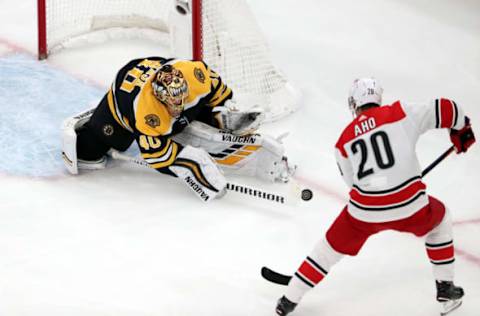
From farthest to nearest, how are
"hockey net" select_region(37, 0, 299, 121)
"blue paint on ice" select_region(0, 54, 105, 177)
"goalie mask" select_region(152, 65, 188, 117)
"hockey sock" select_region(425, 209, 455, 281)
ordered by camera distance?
"hockey net" select_region(37, 0, 299, 121)
"blue paint on ice" select_region(0, 54, 105, 177)
"goalie mask" select_region(152, 65, 188, 117)
"hockey sock" select_region(425, 209, 455, 281)

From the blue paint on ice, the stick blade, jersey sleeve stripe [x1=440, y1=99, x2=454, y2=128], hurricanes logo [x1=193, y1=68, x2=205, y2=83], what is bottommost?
the blue paint on ice

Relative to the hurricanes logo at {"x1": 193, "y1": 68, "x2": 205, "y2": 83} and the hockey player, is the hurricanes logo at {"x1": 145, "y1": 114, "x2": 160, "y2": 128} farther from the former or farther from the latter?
the hockey player

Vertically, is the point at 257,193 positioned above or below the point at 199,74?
below

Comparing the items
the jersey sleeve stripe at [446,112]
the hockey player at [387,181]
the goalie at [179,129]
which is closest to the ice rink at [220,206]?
the goalie at [179,129]

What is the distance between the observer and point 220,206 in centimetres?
397

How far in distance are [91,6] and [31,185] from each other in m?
1.57

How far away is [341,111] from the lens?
4.81 meters

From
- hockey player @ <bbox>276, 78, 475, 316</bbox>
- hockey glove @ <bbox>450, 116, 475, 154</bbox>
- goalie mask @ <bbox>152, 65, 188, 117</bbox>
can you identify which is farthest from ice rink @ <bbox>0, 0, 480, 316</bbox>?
hockey glove @ <bbox>450, 116, 475, 154</bbox>

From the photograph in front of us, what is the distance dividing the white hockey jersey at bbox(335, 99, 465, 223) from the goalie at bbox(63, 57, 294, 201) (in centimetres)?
105

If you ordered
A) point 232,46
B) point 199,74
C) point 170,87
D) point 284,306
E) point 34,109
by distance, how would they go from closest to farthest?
point 284,306 < point 170,87 < point 199,74 < point 232,46 < point 34,109

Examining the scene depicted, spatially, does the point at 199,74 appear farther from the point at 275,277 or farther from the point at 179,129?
the point at 275,277

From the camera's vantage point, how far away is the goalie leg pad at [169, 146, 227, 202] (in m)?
3.90

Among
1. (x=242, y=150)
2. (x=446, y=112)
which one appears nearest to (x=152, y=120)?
(x=242, y=150)

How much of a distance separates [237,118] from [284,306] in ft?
3.71
